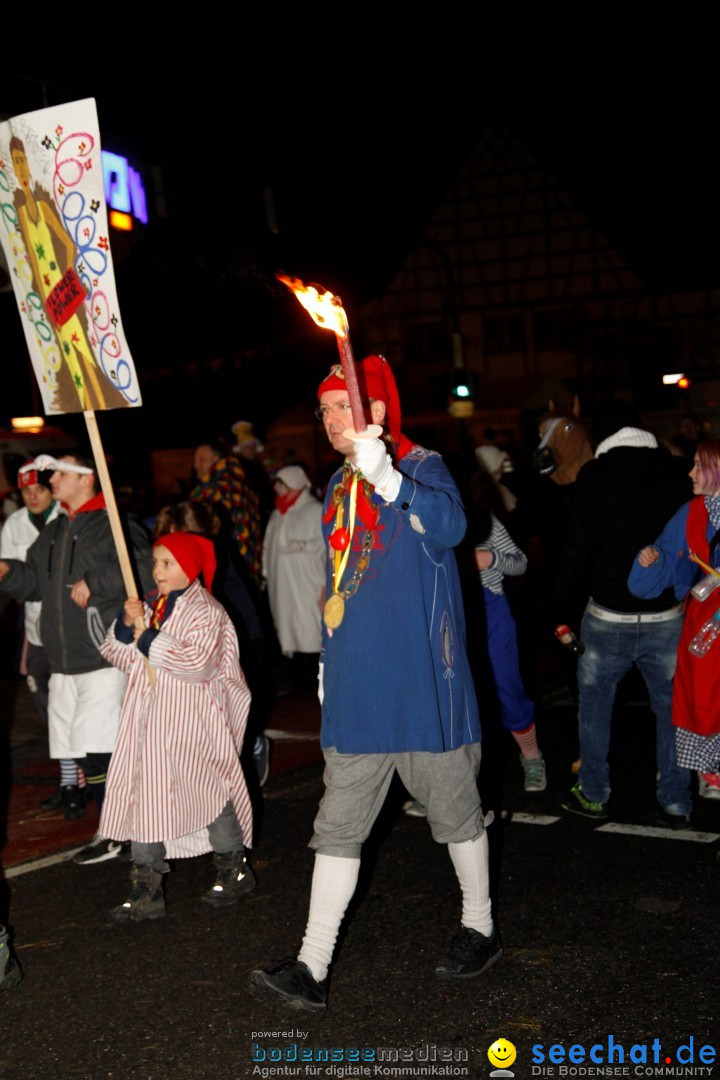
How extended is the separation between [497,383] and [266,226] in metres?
20.7

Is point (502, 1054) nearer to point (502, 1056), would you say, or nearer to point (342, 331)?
point (502, 1056)

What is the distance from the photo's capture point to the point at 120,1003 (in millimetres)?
3850

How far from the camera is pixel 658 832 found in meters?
5.26

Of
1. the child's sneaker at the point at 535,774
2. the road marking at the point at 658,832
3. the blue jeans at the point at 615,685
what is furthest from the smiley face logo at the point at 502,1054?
the child's sneaker at the point at 535,774

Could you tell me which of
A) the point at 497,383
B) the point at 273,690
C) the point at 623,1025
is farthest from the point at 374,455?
the point at 497,383

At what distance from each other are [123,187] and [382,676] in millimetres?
16988

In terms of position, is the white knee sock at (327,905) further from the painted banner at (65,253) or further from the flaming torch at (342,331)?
the painted banner at (65,253)

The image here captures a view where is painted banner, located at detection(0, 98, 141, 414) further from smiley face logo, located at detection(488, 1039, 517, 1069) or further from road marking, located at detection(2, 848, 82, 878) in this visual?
smiley face logo, located at detection(488, 1039, 517, 1069)

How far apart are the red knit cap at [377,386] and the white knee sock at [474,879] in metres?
1.34

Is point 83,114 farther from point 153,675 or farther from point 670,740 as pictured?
point 670,740

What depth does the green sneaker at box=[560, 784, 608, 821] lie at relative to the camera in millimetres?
5535

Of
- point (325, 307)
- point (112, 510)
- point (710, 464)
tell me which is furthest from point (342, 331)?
point (710, 464)

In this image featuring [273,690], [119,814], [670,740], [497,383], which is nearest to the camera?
[119,814]

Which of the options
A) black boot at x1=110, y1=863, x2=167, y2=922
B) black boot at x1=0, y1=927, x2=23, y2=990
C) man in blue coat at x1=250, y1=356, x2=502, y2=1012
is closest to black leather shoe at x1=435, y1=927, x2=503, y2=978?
man in blue coat at x1=250, y1=356, x2=502, y2=1012
